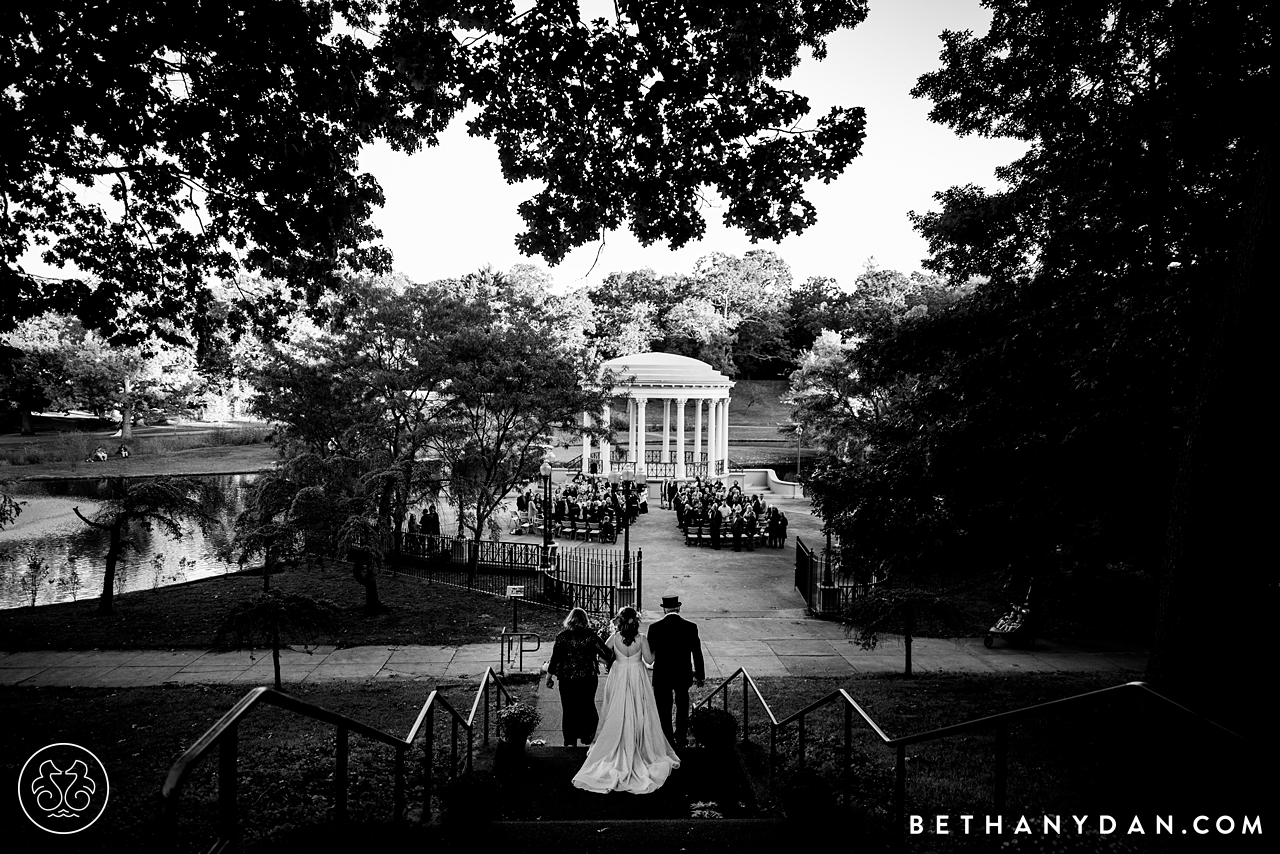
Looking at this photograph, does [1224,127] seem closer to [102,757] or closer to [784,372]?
[102,757]

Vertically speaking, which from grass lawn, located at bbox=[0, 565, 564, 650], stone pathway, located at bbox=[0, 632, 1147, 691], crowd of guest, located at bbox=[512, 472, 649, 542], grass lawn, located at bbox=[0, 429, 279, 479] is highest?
grass lawn, located at bbox=[0, 429, 279, 479]

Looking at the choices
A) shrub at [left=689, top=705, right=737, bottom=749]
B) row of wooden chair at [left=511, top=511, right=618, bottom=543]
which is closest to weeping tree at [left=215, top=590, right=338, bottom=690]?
shrub at [left=689, top=705, right=737, bottom=749]

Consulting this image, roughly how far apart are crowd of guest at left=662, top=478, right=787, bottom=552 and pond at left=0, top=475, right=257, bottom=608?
14883mm

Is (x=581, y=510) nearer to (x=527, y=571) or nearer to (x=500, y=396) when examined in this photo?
(x=527, y=571)

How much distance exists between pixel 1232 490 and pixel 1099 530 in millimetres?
3725

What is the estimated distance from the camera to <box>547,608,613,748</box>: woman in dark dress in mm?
8062

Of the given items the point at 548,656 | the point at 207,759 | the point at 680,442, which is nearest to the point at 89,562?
the point at 548,656

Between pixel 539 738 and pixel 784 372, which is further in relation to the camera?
pixel 784 372

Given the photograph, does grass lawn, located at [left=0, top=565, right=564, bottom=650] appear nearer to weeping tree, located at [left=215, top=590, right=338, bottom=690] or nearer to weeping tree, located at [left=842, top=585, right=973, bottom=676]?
weeping tree, located at [left=215, top=590, right=338, bottom=690]

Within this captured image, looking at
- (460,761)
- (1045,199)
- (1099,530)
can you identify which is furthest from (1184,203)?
(460,761)

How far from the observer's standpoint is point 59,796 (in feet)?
18.7

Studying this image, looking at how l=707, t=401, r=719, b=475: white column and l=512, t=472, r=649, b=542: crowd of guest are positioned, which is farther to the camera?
l=707, t=401, r=719, b=475: white column

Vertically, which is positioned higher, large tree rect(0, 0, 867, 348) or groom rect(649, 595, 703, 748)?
large tree rect(0, 0, 867, 348)

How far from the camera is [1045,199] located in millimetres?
10609
